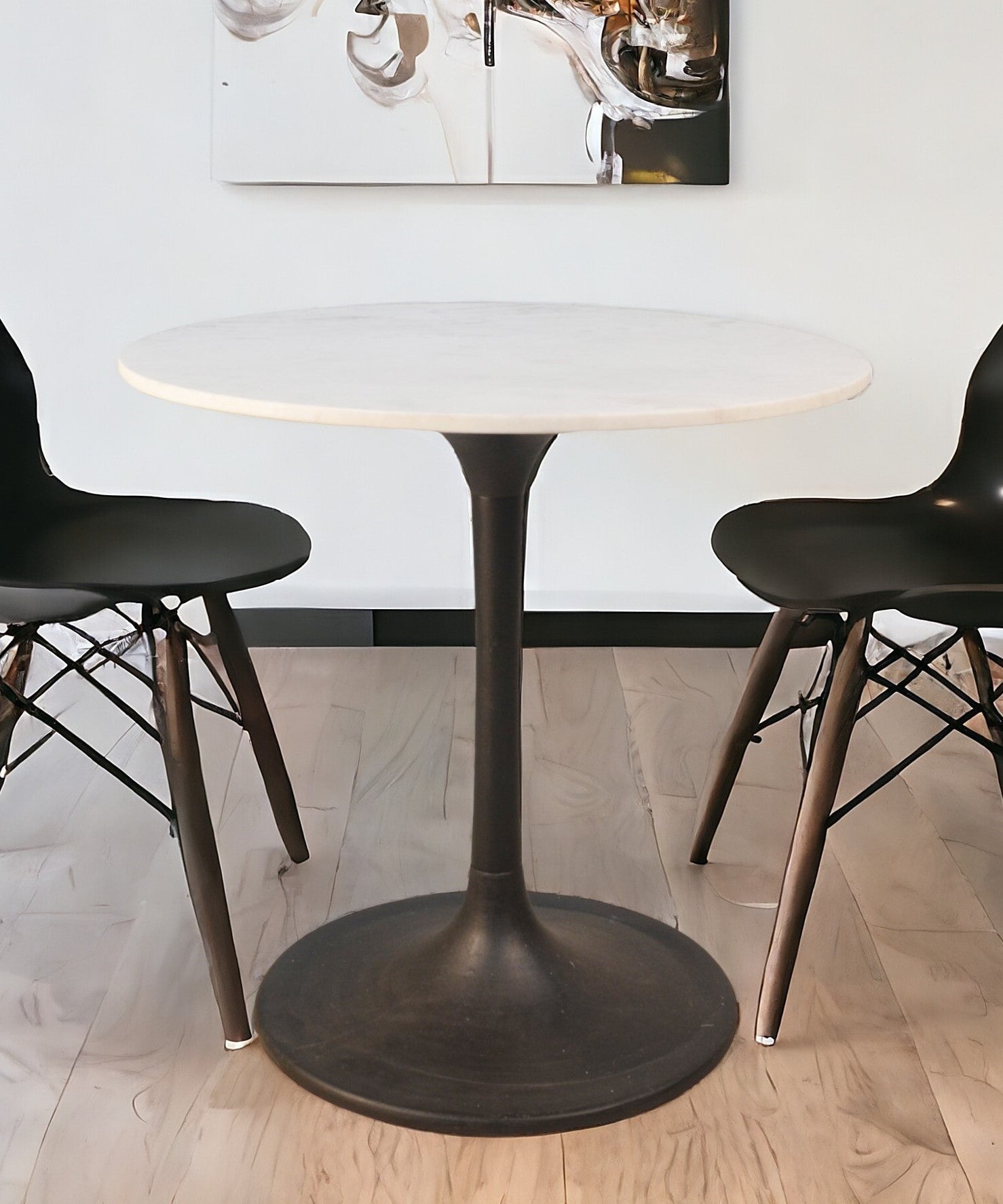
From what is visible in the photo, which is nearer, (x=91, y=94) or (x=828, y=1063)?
(x=828, y=1063)

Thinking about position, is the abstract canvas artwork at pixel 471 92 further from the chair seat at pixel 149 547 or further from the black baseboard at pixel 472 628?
the chair seat at pixel 149 547

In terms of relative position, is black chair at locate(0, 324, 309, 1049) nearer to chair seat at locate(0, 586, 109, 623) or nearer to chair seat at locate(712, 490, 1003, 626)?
chair seat at locate(0, 586, 109, 623)

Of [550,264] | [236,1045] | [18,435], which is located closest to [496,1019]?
[236,1045]

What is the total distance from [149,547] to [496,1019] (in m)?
0.76

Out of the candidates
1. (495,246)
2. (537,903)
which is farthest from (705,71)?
(537,903)

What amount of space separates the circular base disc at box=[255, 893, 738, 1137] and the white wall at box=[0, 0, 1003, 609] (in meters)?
1.38

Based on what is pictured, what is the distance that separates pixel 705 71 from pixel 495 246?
58 centimetres

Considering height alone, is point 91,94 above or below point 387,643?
above

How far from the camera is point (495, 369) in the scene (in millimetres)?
1409

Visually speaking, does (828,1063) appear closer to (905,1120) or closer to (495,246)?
(905,1120)

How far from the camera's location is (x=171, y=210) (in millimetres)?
2918

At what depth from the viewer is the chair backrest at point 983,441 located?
2.01m

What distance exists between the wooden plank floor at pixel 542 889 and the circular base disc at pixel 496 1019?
0.10ft

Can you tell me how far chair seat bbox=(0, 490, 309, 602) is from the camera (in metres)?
1.60
